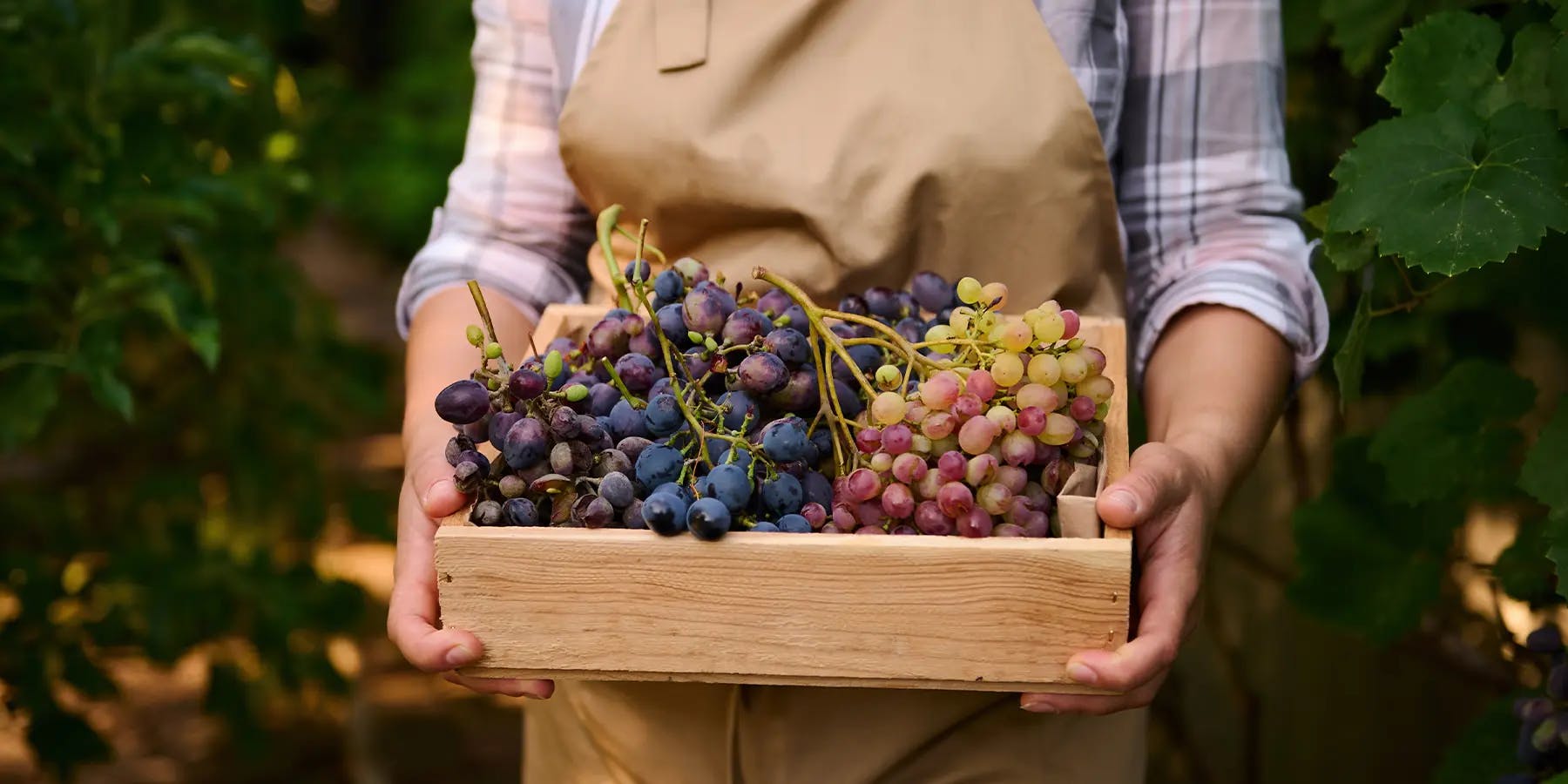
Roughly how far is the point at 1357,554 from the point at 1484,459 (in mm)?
253

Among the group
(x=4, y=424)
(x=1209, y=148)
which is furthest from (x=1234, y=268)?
(x=4, y=424)

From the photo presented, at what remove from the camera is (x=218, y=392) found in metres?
2.29

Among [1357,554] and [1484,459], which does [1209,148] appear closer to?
[1484,459]

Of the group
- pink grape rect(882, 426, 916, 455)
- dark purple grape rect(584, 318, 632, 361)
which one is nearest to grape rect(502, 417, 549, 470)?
dark purple grape rect(584, 318, 632, 361)

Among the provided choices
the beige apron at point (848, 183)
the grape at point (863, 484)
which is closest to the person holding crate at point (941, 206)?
the beige apron at point (848, 183)

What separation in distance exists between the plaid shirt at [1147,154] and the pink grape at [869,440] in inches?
15.0

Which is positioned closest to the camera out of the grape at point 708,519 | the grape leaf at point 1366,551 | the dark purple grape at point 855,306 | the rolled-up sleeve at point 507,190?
the grape at point 708,519

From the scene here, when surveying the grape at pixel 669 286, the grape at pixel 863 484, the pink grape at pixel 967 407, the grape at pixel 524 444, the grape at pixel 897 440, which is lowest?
the grape at pixel 863 484

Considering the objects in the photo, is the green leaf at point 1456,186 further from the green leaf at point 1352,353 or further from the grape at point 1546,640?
the grape at point 1546,640

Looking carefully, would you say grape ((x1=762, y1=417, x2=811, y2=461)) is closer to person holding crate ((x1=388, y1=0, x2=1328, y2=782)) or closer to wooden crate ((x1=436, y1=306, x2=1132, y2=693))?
wooden crate ((x1=436, y1=306, x2=1132, y2=693))

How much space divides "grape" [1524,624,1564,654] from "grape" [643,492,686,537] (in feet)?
2.73

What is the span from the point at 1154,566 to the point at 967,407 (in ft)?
0.63

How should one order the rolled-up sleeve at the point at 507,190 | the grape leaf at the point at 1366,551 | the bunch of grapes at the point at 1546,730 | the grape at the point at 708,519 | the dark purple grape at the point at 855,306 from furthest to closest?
1. the grape leaf at the point at 1366,551
2. the rolled-up sleeve at the point at 507,190
3. the bunch of grapes at the point at 1546,730
4. the dark purple grape at the point at 855,306
5. the grape at the point at 708,519

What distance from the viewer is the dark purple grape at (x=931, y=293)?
108 centimetres
